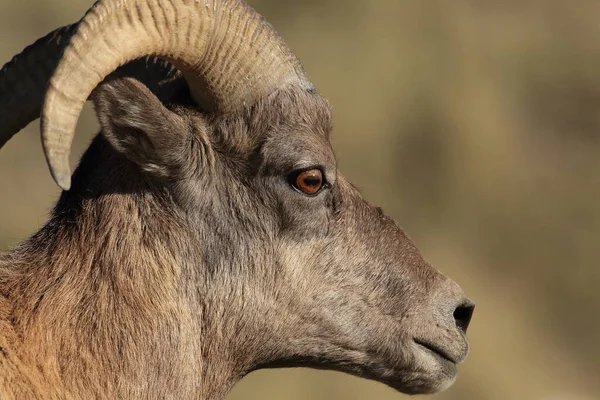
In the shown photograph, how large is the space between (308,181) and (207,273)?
758 mm

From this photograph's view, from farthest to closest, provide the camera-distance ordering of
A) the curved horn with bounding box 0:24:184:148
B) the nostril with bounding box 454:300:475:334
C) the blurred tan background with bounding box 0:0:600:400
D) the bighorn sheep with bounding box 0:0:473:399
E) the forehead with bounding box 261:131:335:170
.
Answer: the blurred tan background with bounding box 0:0:600:400, the nostril with bounding box 454:300:475:334, the curved horn with bounding box 0:24:184:148, the forehead with bounding box 261:131:335:170, the bighorn sheep with bounding box 0:0:473:399

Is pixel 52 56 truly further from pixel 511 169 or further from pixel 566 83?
pixel 566 83

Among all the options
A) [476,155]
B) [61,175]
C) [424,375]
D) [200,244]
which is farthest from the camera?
[476,155]

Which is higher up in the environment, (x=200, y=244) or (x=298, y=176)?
(x=298, y=176)

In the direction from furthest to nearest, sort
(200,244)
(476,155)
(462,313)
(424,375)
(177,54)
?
(476,155) < (462,313) < (424,375) < (200,244) < (177,54)

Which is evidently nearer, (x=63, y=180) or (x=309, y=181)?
(x=63, y=180)

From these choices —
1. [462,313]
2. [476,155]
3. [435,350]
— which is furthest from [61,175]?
[476,155]

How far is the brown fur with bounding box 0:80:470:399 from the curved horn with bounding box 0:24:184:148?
331 mm

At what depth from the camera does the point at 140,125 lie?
4.79 m

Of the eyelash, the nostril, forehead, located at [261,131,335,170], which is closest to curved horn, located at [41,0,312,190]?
forehead, located at [261,131,335,170]

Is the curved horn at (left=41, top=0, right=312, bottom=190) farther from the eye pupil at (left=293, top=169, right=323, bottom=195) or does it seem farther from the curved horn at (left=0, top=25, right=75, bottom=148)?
the curved horn at (left=0, top=25, right=75, bottom=148)

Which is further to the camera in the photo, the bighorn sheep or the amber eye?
the amber eye

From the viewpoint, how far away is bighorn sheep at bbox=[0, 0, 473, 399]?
4695 mm

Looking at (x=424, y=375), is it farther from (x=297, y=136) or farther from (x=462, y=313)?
(x=297, y=136)
